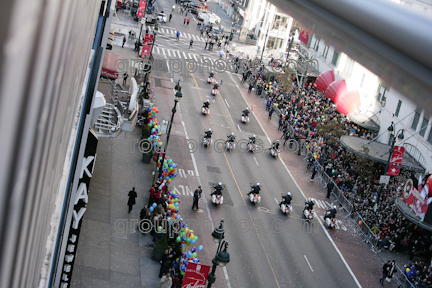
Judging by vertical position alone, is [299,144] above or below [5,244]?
below

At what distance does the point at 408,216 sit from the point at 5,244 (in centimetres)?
3081

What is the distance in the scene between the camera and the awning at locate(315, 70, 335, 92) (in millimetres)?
50787

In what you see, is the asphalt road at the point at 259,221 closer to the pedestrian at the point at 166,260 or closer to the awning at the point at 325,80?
the pedestrian at the point at 166,260

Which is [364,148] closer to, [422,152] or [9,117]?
[422,152]

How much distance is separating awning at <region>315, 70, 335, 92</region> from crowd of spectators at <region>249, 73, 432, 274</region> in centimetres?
101

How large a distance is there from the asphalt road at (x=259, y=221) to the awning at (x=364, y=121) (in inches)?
316

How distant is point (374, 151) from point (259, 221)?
12093 mm

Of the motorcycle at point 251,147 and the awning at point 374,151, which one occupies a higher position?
the awning at point 374,151

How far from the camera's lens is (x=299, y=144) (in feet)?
141

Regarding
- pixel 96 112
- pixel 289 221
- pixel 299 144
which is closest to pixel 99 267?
pixel 96 112

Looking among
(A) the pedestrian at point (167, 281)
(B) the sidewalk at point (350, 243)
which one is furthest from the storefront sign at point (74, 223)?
(B) the sidewalk at point (350, 243)

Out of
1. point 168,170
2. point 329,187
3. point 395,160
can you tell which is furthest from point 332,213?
point 168,170

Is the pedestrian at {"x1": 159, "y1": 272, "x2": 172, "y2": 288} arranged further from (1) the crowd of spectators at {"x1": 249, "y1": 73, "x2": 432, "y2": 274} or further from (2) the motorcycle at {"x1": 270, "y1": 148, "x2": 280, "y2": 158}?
(2) the motorcycle at {"x1": 270, "y1": 148, "x2": 280, "y2": 158}

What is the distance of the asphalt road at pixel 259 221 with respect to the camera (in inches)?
1032
